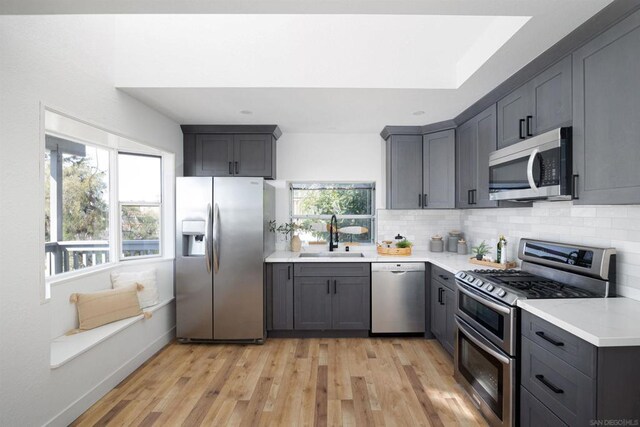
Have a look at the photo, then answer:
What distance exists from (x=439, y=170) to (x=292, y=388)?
2.73 metres

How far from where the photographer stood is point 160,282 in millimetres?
3338

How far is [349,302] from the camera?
134 inches

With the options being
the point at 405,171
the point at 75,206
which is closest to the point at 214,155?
the point at 75,206

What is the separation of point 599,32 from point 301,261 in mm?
2868

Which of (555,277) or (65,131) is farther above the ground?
(65,131)

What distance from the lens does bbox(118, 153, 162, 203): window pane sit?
3.35m

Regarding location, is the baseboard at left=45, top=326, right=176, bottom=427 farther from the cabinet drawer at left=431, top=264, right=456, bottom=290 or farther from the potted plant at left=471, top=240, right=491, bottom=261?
the potted plant at left=471, top=240, right=491, bottom=261

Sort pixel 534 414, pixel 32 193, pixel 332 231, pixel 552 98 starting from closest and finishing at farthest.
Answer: pixel 534 414 → pixel 32 193 → pixel 552 98 → pixel 332 231

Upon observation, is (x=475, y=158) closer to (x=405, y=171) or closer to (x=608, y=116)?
(x=405, y=171)

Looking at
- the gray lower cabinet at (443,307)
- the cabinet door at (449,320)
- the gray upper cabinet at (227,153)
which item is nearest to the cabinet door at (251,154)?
the gray upper cabinet at (227,153)

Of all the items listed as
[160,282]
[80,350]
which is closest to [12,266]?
[80,350]

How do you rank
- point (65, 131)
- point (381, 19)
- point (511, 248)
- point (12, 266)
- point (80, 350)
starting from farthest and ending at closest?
point (511, 248) < point (65, 131) < point (381, 19) < point (80, 350) < point (12, 266)

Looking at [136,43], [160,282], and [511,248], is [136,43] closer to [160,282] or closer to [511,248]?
[160,282]

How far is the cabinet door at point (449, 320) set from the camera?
282cm
